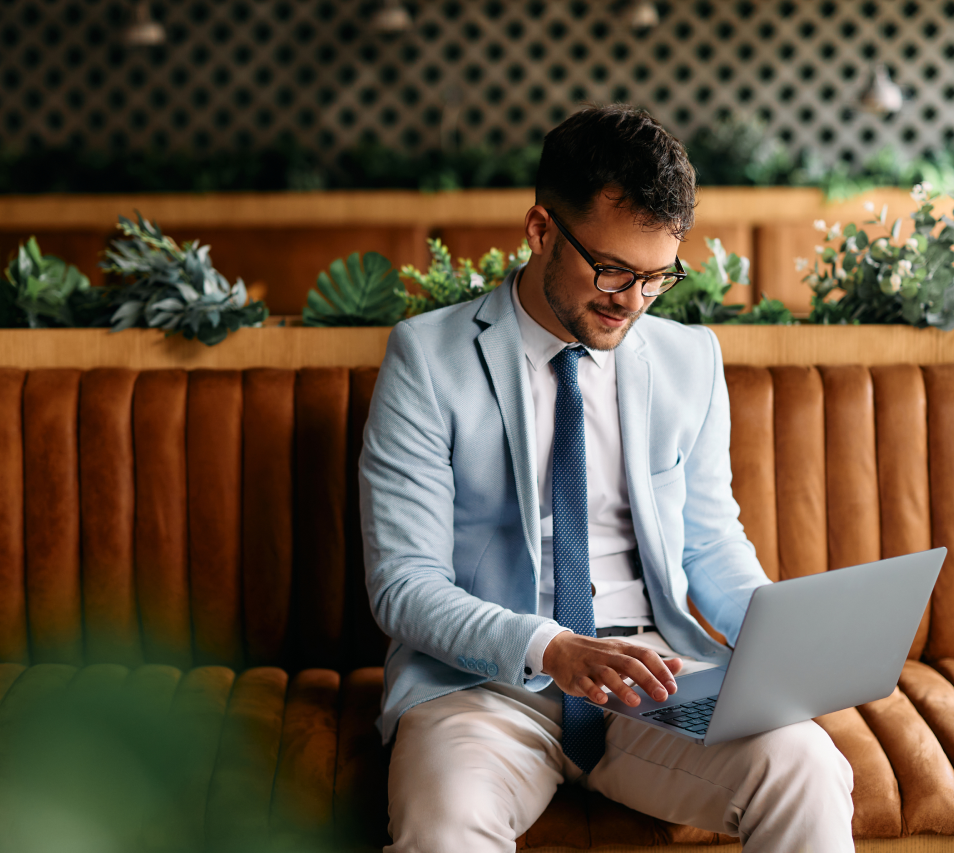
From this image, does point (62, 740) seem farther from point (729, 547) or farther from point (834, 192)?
point (834, 192)

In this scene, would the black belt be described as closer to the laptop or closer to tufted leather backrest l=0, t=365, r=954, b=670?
the laptop

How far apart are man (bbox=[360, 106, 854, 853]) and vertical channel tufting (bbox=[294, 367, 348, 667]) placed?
296mm

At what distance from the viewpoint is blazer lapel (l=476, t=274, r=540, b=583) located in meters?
1.21

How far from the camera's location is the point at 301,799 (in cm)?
111

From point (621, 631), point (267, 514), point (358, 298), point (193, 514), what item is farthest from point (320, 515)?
point (621, 631)

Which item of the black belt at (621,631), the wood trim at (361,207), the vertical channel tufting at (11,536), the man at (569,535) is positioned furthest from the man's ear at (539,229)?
the wood trim at (361,207)

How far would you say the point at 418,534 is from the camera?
115 cm

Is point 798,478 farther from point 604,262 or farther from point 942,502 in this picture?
point 604,262

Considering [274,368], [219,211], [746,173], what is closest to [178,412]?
[274,368]

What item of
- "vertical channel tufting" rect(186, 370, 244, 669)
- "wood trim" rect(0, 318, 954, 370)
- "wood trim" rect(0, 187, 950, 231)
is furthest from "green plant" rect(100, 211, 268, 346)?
"wood trim" rect(0, 187, 950, 231)

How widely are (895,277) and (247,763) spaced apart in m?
1.59

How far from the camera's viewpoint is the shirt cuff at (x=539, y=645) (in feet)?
3.37

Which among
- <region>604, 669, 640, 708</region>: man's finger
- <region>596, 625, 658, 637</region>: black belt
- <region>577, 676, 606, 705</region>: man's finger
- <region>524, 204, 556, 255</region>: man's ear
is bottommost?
<region>596, 625, 658, 637</region>: black belt

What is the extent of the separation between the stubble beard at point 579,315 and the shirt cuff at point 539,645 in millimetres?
397
